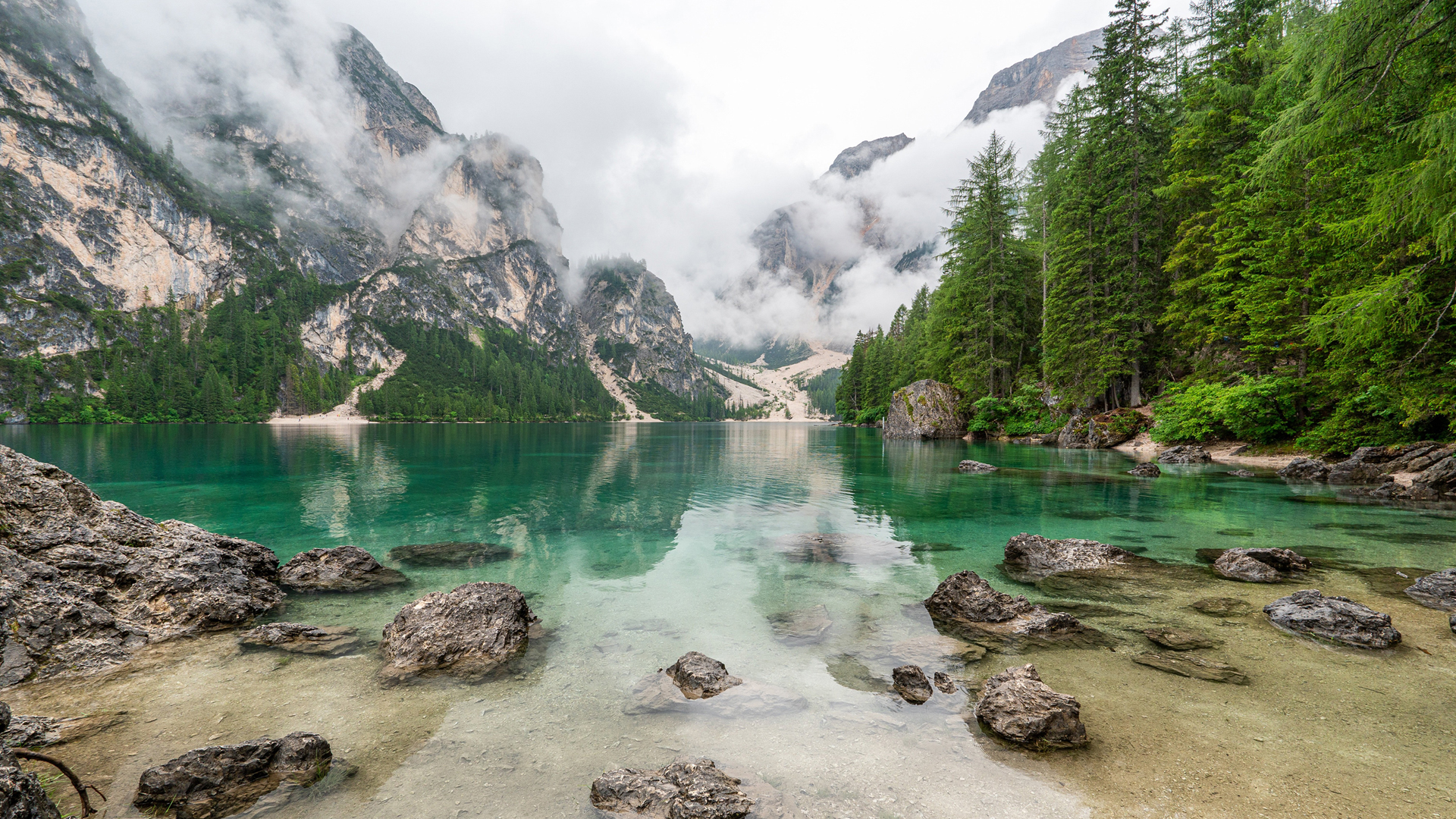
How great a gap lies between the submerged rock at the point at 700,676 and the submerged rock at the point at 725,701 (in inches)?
2.8

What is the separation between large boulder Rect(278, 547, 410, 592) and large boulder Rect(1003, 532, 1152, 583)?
1434 centimetres

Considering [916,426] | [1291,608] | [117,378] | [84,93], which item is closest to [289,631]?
[1291,608]

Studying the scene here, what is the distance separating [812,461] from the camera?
4184cm

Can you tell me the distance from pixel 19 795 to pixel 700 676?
5.65 metres

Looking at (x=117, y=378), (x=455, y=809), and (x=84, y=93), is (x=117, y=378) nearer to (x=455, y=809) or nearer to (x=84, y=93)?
(x=84, y=93)

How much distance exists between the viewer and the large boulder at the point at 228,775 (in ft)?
14.5

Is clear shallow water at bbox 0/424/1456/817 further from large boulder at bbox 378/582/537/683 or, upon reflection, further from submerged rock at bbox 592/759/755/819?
large boulder at bbox 378/582/537/683

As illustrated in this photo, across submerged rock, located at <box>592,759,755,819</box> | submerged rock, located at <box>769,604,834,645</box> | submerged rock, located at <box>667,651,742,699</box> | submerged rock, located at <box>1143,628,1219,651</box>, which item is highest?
submerged rock, located at <box>1143,628,1219,651</box>

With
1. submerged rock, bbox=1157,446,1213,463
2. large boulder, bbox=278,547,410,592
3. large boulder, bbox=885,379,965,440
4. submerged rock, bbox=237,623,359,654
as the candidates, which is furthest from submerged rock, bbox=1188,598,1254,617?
large boulder, bbox=885,379,965,440

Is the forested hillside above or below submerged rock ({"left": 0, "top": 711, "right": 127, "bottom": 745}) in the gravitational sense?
above

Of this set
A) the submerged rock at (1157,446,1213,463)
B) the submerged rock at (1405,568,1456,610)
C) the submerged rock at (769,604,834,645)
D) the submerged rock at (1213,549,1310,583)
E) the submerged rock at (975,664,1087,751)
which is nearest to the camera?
the submerged rock at (975,664,1087,751)

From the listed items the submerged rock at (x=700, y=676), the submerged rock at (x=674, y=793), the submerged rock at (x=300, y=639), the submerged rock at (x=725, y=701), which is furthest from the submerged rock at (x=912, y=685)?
the submerged rock at (x=300, y=639)

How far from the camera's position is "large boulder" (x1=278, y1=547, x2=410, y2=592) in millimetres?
11156

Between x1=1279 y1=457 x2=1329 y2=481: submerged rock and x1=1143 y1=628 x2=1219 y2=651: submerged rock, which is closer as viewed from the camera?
x1=1143 y1=628 x2=1219 y2=651: submerged rock
